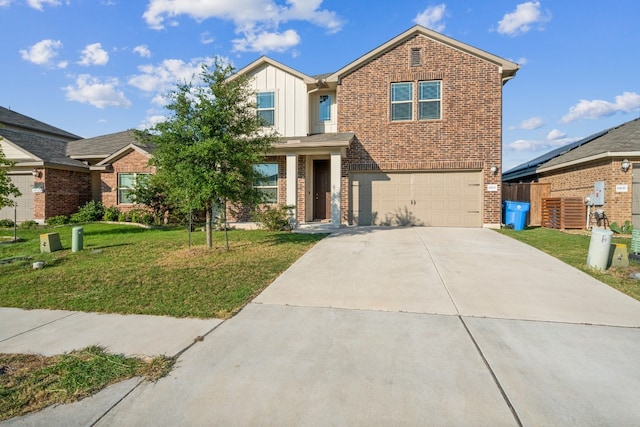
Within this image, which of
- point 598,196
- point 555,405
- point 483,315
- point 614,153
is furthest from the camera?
point 598,196

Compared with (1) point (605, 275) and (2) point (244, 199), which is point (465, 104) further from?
(2) point (244, 199)

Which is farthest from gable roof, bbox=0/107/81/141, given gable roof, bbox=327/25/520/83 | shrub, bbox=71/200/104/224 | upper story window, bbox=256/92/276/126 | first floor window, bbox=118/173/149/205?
gable roof, bbox=327/25/520/83

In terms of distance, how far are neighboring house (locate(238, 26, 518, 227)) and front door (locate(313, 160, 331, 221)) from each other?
48 centimetres

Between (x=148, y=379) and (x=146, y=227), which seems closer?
(x=148, y=379)

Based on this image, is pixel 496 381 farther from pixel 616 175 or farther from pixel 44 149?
pixel 44 149

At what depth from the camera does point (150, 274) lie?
6.19 m

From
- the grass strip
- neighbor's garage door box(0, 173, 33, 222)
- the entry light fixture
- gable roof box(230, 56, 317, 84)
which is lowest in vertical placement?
the grass strip

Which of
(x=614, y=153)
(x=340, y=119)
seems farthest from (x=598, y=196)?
(x=340, y=119)

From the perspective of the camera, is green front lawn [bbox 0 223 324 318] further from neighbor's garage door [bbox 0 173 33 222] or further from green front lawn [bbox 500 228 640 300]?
neighbor's garage door [bbox 0 173 33 222]

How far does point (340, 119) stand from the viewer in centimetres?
1327

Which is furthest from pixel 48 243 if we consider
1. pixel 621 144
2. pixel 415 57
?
pixel 621 144

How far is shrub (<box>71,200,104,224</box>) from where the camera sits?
592 inches

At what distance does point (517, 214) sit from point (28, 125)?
105ft

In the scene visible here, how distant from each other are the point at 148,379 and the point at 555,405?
3260 millimetres
